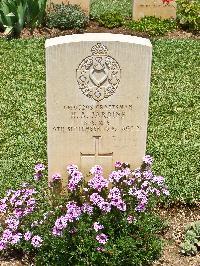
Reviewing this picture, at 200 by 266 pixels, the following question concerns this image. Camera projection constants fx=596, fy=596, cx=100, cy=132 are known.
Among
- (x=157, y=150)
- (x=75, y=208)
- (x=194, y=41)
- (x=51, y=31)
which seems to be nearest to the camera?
(x=75, y=208)

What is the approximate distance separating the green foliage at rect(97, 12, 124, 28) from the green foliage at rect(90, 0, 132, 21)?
0.18 m

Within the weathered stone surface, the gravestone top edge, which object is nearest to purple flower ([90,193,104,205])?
the weathered stone surface

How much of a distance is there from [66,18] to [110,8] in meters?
1.96

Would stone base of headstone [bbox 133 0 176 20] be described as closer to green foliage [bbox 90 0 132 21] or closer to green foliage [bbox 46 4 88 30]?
green foliage [bbox 90 0 132 21]

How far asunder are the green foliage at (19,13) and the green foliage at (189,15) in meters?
2.74

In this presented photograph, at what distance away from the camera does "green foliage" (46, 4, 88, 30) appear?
11438mm

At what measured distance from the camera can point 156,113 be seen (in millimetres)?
7629

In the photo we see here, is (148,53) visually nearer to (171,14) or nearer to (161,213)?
(161,213)

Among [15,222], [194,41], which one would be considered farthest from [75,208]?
[194,41]

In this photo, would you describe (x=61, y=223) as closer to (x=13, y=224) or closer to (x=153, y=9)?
(x=13, y=224)

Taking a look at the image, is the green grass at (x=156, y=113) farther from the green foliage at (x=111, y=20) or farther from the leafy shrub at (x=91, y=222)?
the green foliage at (x=111, y=20)

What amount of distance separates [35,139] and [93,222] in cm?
254

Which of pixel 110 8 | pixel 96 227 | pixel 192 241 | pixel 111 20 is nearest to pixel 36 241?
pixel 96 227

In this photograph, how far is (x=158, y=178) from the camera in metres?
4.80
